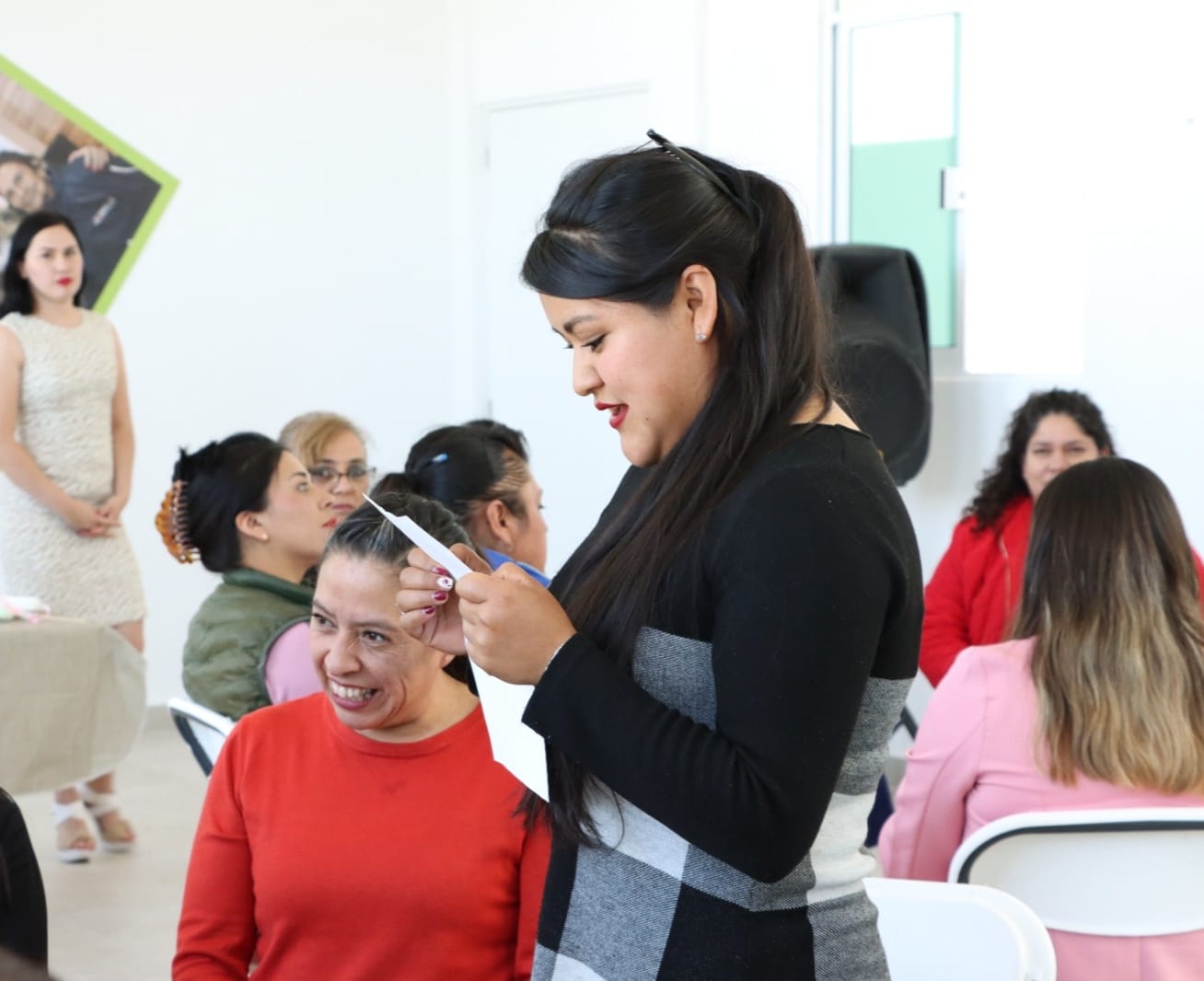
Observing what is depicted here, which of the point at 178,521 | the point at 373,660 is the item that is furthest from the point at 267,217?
the point at 373,660

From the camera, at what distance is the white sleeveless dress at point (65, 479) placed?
4551 millimetres

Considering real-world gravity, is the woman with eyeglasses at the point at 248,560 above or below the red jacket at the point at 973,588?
above

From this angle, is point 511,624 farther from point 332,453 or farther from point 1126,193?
point 1126,193

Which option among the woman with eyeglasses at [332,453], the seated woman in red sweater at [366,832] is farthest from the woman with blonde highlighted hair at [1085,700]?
the woman with eyeglasses at [332,453]

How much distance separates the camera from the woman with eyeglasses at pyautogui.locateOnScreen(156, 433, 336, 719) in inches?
101

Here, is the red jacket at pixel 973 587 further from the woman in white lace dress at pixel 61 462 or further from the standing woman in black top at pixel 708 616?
the standing woman in black top at pixel 708 616

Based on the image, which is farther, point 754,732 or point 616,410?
point 616,410

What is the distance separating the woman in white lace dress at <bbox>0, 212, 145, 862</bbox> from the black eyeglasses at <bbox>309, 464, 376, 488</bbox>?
1.13 meters

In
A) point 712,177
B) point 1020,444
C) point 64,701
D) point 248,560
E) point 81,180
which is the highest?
point 81,180

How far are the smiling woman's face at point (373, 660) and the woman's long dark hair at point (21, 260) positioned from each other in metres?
3.08

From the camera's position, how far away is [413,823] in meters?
1.71

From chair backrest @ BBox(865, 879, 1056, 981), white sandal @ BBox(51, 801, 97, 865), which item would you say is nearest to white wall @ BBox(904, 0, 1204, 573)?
white sandal @ BBox(51, 801, 97, 865)

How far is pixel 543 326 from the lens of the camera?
6.66 metres

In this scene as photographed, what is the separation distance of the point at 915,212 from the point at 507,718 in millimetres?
4342
